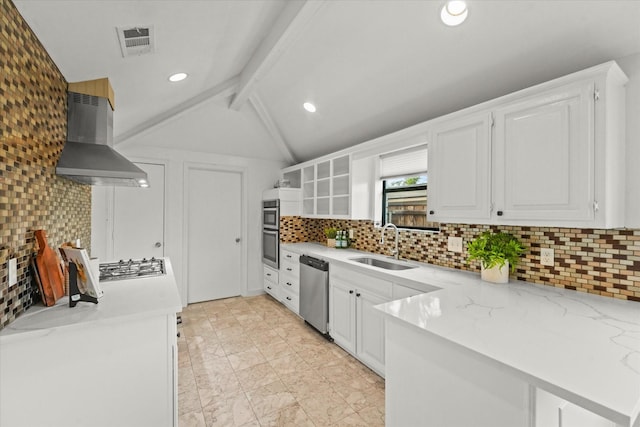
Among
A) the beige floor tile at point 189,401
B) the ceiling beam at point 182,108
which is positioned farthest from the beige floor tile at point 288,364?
the ceiling beam at point 182,108

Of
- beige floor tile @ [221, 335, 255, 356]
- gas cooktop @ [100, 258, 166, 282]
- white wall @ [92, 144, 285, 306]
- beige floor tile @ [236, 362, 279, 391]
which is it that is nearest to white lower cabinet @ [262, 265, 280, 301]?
white wall @ [92, 144, 285, 306]

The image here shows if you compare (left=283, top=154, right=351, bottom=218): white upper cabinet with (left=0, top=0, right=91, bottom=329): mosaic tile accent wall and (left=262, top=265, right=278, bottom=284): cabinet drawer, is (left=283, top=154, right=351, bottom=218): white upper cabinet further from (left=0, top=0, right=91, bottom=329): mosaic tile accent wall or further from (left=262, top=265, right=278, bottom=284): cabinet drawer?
(left=0, top=0, right=91, bottom=329): mosaic tile accent wall

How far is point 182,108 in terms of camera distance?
3307 millimetres

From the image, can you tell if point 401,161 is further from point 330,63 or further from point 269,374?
point 269,374

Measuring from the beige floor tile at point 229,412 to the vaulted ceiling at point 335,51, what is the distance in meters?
2.33

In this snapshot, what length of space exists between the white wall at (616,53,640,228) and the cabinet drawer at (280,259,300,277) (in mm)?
2921

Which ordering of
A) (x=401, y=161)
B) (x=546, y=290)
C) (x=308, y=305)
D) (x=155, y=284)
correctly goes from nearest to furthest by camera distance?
(x=546, y=290)
(x=155, y=284)
(x=401, y=161)
(x=308, y=305)

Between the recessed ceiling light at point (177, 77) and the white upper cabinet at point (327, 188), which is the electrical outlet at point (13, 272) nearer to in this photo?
the recessed ceiling light at point (177, 77)

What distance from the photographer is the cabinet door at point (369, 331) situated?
2.36 m

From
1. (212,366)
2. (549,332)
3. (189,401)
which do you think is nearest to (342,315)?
(212,366)

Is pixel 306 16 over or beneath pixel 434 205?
over

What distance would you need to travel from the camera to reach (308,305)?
10.9 ft

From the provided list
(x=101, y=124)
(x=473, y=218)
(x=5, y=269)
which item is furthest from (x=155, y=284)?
(x=473, y=218)

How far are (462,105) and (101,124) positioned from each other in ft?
8.84
